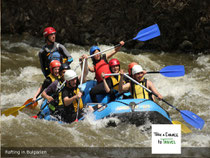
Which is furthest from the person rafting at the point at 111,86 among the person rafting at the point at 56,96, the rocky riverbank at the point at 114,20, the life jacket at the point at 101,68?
the rocky riverbank at the point at 114,20

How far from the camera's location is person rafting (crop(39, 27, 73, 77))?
6.09 meters

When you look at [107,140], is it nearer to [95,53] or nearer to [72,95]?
[72,95]

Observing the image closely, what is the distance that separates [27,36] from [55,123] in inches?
302

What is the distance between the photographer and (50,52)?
614 cm

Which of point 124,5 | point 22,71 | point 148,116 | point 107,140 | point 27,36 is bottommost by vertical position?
point 107,140

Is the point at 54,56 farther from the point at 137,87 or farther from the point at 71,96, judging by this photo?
the point at 137,87

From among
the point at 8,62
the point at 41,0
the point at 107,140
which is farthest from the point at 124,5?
the point at 107,140

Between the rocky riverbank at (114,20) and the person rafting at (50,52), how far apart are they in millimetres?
4493

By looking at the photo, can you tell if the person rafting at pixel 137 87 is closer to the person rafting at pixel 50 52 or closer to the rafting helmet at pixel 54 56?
the person rafting at pixel 50 52

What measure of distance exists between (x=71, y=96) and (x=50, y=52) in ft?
4.81

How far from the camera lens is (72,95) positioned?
5.00 metres

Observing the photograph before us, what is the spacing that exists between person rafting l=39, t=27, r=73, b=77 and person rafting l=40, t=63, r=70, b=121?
77cm

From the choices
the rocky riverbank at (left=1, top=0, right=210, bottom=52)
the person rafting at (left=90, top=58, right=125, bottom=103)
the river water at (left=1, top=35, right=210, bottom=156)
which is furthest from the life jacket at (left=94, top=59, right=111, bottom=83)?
the rocky riverbank at (left=1, top=0, right=210, bottom=52)

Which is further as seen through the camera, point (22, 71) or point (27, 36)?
point (27, 36)
